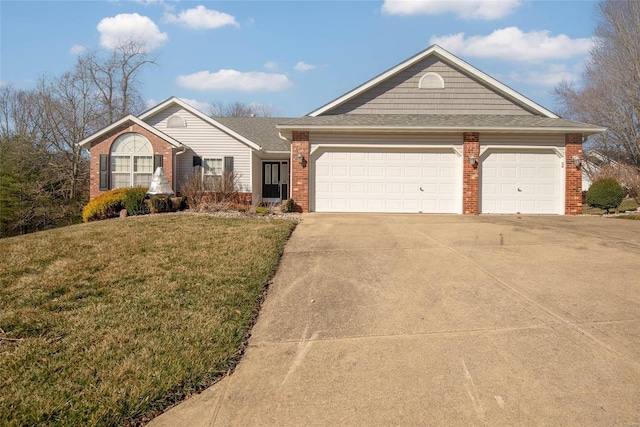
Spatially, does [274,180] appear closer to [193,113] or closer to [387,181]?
[193,113]

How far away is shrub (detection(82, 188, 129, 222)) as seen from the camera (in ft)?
43.0

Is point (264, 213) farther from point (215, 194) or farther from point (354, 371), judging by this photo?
point (354, 371)

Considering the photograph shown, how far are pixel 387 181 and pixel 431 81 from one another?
4.23 metres

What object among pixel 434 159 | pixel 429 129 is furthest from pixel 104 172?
pixel 434 159

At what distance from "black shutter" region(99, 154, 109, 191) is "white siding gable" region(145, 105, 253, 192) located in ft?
9.13

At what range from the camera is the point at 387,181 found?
1305 cm

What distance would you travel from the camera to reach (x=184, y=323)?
13.4ft

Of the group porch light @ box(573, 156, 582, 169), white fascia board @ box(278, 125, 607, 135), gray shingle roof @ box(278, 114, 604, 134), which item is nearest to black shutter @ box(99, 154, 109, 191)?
Result: gray shingle roof @ box(278, 114, 604, 134)

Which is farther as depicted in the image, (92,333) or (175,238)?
(175,238)

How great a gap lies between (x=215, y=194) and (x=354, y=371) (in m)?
11.9

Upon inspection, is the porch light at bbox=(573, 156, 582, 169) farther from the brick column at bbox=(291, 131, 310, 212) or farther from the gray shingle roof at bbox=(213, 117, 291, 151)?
the gray shingle roof at bbox=(213, 117, 291, 151)

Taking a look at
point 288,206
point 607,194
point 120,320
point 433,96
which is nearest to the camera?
point 120,320

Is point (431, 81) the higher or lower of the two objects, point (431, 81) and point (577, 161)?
the higher

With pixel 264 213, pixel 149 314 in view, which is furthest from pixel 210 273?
pixel 264 213
